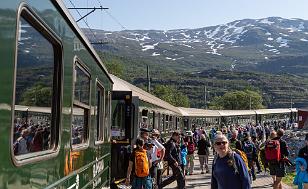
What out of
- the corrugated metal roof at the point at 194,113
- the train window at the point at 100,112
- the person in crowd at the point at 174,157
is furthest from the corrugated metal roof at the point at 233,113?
the train window at the point at 100,112

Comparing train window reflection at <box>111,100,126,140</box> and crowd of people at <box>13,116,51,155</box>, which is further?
train window reflection at <box>111,100,126,140</box>

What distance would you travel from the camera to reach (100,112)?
888 centimetres

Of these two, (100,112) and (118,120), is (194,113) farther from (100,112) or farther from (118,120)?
(100,112)

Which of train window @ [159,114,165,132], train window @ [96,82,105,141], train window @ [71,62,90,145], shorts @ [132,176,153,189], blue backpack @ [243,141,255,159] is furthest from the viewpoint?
train window @ [159,114,165,132]

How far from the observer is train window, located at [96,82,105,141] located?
27.9 feet

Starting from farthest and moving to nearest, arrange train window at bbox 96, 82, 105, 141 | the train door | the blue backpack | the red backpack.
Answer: the blue backpack, the train door, the red backpack, train window at bbox 96, 82, 105, 141

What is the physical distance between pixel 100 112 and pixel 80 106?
2.66m

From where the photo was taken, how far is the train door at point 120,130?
48.4 ft

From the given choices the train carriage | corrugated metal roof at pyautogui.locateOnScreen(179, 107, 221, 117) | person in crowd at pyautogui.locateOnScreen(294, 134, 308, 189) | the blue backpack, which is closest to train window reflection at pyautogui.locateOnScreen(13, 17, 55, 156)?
person in crowd at pyautogui.locateOnScreen(294, 134, 308, 189)

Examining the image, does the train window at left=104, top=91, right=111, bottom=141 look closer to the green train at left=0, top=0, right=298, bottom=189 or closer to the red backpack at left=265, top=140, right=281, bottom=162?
the green train at left=0, top=0, right=298, bottom=189

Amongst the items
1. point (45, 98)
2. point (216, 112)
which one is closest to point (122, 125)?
point (45, 98)

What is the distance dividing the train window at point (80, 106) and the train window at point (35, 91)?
937 mm

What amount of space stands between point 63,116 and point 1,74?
1839 mm

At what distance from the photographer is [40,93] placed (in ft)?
13.8
